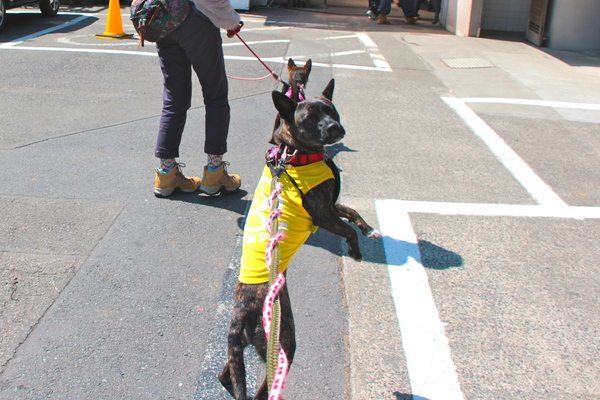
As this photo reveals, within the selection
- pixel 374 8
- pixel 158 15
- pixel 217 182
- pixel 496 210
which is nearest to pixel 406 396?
pixel 496 210

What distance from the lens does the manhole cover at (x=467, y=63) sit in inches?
420

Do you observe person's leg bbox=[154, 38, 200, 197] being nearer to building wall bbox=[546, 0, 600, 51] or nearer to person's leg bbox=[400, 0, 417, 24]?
building wall bbox=[546, 0, 600, 51]

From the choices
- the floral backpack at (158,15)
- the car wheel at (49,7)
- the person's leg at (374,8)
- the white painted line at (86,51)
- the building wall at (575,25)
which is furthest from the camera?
the person's leg at (374,8)

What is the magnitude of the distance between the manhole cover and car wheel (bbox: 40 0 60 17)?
9.56m

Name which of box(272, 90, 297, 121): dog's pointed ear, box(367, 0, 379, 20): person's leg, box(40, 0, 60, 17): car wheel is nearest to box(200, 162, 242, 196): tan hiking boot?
box(272, 90, 297, 121): dog's pointed ear

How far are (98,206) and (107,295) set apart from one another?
4.39 feet

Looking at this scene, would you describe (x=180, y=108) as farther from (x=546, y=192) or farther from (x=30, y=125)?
(x=546, y=192)

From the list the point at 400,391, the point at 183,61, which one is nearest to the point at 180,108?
the point at 183,61

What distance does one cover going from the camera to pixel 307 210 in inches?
120

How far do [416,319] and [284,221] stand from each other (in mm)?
1092

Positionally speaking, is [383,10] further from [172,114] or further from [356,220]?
[356,220]

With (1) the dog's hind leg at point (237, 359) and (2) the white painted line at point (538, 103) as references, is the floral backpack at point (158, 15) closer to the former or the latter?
(1) the dog's hind leg at point (237, 359)

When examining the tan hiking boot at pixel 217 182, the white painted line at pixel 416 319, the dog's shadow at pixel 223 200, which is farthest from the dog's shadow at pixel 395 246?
the tan hiking boot at pixel 217 182

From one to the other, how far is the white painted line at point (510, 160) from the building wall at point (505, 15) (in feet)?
27.0
